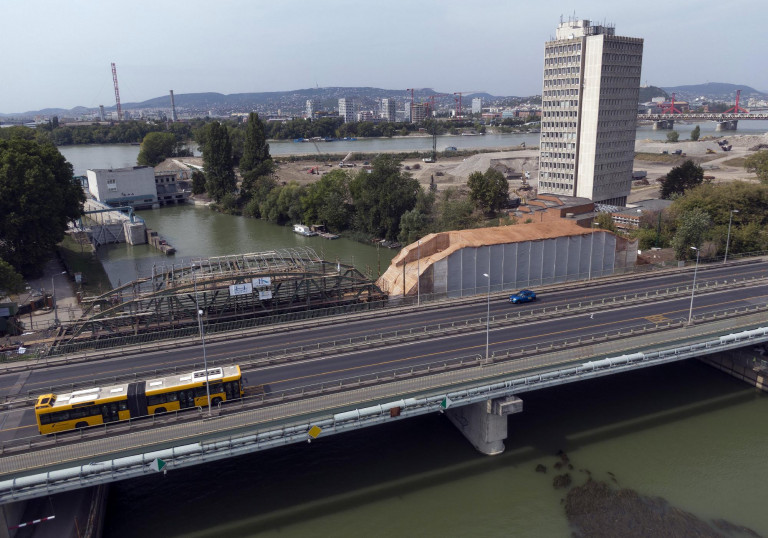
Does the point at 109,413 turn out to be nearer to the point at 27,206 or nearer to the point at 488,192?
the point at 27,206

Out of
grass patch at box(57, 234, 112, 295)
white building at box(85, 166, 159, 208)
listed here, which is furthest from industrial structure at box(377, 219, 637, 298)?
white building at box(85, 166, 159, 208)

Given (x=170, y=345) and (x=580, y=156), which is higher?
(x=580, y=156)

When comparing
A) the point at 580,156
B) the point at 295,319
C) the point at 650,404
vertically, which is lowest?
the point at 650,404

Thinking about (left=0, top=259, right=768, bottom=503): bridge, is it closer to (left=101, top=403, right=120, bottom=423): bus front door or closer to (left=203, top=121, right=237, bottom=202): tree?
(left=101, top=403, right=120, bottom=423): bus front door

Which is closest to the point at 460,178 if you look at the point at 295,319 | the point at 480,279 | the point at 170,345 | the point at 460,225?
the point at 460,225

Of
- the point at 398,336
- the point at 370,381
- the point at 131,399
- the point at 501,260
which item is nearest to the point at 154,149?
the point at 501,260

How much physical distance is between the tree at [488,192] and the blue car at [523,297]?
41684mm

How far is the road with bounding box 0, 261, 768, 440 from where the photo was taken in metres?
29.9

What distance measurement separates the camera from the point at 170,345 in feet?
114

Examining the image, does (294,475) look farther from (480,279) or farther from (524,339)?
(480,279)

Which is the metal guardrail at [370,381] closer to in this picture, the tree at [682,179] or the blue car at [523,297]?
the blue car at [523,297]

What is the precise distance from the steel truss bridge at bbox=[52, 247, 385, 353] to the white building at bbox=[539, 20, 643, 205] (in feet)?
164

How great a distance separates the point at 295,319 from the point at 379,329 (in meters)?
7.39

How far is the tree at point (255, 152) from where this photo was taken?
101 meters
